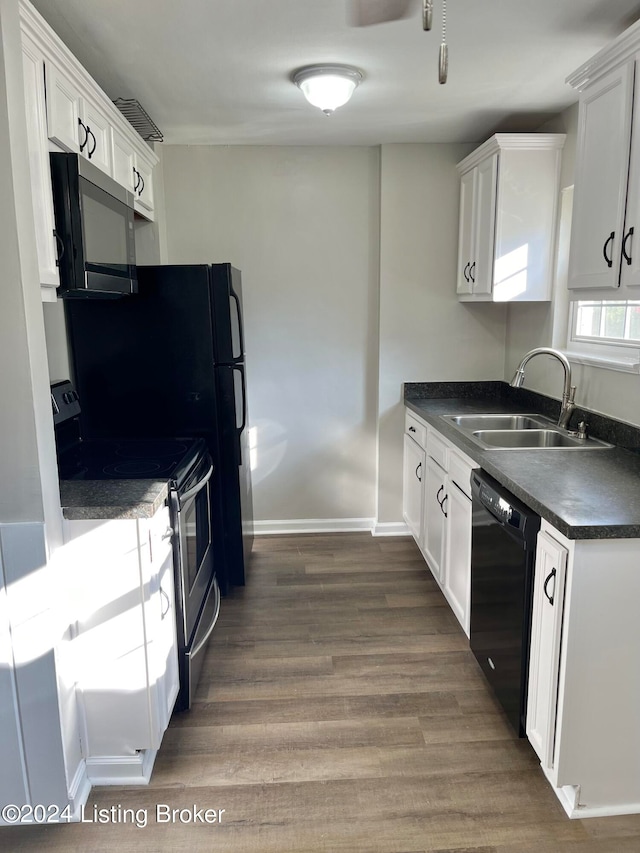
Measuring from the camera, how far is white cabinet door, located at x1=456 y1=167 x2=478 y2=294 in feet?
11.2

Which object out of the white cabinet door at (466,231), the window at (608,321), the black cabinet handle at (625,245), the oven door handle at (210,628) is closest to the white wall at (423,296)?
the white cabinet door at (466,231)

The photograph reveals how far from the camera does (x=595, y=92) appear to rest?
2033 millimetres

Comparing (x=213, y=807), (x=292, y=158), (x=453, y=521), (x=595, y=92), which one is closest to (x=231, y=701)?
(x=213, y=807)

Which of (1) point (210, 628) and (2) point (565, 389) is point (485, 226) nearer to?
(2) point (565, 389)

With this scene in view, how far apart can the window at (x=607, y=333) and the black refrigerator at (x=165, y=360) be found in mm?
1698

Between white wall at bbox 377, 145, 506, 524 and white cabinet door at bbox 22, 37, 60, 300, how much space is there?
2261 mm

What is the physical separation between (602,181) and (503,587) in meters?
1.40

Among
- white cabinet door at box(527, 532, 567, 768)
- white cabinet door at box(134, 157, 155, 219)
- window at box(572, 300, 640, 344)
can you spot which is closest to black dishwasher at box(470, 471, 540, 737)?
white cabinet door at box(527, 532, 567, 768)

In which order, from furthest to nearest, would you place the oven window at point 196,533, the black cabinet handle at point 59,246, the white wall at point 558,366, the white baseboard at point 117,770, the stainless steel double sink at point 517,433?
the stainless steel double sink at point 517,433 → the white wall at point 558,366 → the oven window at point 196,533 → the white baseboard at point 117,770 → the black cabinet handle at point 59,246

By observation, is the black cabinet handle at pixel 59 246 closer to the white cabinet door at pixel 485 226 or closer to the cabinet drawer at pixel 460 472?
the cabinet drawer at pixel 460 472

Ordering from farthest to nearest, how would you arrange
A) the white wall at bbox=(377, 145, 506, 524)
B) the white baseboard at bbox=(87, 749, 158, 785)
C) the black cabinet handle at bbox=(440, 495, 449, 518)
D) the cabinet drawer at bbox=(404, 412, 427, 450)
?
the white wall at bbox=(377, 145, 506, 524)
the cabinet drawer at bbox=(404, 412, 427, 450)
the black cabinet handle at bbox=(440, 495, 449, 518)
the white baseboard at bbox=(87, 749, 158, 785)

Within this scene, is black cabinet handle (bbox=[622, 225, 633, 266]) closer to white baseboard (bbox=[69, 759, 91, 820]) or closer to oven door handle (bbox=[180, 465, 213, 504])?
oven door handle (bbox=[180, 465, 213, 504])

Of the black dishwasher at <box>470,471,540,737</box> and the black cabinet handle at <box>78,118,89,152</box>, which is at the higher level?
the black cabinet handle at <box>78,118,89,152</box>

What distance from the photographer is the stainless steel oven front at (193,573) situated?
2160 millimetres
